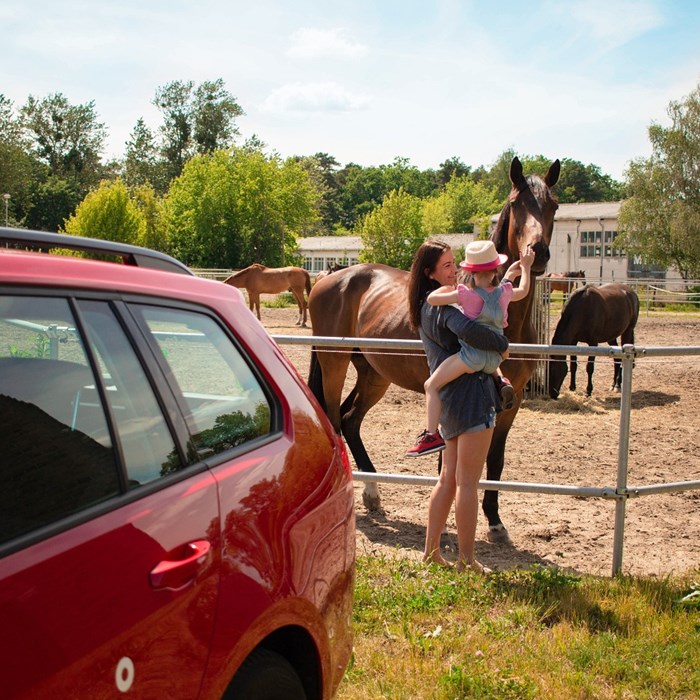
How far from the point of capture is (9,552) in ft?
4.48

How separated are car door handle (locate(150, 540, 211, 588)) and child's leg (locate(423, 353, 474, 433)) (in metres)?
2.74

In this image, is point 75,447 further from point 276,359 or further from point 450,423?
point 450,423

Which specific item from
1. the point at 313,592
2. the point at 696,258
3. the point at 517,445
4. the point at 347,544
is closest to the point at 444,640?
the point at 347,544

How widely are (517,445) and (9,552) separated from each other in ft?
24.8

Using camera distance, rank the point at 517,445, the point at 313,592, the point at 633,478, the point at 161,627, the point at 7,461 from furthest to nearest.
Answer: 1. the point at 517,445
2. the point at 633,478
3. the point at 313,592
4. the point at 161,627
5. the point at 7,461

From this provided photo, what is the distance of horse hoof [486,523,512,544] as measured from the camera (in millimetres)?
5609

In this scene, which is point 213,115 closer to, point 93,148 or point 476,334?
point 93,148

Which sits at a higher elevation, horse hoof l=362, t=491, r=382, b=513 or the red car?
the red car

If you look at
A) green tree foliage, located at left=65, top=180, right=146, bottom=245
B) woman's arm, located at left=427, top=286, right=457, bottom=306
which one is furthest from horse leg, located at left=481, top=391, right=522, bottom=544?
green tree foliage, located at left=65, top=180, right=146, bottom=245

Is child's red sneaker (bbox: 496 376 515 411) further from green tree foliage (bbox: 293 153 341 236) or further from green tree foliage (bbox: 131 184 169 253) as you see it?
green tree foliage (bbox: 293 153 341 236)

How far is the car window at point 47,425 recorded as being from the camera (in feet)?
4.86

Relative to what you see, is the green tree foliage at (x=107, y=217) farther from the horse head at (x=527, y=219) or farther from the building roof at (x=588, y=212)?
the horse head at (x=527, y=219)

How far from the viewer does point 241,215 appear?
56.5 m

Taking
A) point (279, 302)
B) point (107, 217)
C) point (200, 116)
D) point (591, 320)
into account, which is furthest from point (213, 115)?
point (591, 320)
